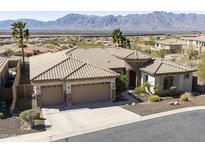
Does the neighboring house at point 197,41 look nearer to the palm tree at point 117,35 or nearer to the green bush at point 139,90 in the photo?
the palm tree at point 117,35

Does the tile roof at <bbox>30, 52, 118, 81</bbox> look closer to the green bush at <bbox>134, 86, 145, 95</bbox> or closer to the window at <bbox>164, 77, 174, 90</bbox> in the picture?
the green bush at <bbox>134, 86, 145, 95</bbox>

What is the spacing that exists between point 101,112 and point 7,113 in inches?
316

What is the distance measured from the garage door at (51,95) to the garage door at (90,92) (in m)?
1.22

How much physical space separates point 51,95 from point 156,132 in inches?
449

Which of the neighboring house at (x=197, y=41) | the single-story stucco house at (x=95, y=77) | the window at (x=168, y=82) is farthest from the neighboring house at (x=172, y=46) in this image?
the window at (x=168, y=82)

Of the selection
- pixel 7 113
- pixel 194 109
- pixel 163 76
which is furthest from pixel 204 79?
pixel 7 113

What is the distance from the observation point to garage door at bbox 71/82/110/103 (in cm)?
2611

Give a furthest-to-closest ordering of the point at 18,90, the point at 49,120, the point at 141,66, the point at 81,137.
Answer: the point at 141,66, the point at 18,90, the point at 49,120, the point at 81,137

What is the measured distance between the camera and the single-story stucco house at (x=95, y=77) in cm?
2548

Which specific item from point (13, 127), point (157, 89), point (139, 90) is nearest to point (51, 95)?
point (13, 127)

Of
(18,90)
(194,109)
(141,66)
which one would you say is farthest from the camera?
(141,66)

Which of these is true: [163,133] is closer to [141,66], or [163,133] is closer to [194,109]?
[194,109]

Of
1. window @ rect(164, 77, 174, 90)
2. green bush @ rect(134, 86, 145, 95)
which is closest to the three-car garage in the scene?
green bush @ rect(134, 86, 145, 95)
